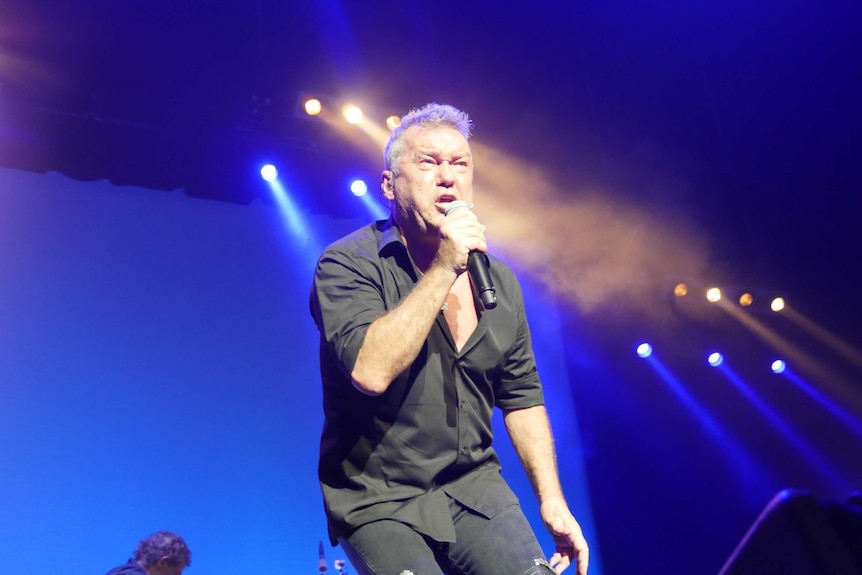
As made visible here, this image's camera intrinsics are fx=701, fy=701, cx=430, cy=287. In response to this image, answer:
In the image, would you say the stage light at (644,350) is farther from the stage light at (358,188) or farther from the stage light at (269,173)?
the stage light at (269,173)

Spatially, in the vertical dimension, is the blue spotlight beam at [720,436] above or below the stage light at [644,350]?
below

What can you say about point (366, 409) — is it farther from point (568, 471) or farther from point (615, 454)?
point (615, 454)

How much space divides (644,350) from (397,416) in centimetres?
472

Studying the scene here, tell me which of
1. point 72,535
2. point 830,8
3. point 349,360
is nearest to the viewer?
point 349,360

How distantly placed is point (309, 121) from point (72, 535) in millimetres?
2960

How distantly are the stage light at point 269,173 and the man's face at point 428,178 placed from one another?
2.90 metres

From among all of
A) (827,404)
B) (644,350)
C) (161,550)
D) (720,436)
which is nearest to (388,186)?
(161,550)

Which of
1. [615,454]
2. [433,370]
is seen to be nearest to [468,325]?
[433,370]

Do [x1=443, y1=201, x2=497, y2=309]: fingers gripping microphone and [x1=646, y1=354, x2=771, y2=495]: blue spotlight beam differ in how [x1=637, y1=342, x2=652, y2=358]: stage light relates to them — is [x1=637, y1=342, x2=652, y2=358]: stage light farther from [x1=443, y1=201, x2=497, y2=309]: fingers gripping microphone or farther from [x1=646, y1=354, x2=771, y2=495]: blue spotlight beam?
[x1=443, y1=201, x2=497, y2=309]: fingers gripping microphone

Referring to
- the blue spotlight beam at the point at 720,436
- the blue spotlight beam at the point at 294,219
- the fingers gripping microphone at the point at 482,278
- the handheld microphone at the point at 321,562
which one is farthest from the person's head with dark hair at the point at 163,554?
the blue spotlight beam at the point at 720,436

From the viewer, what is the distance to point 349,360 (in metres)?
1.70

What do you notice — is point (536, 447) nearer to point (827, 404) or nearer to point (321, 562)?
point (321, 562)

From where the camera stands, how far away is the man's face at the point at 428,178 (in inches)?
83.3

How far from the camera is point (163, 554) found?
3691 mm
